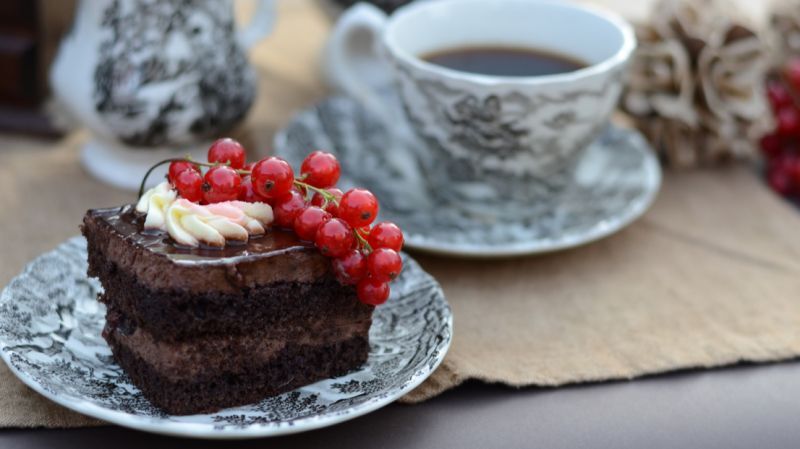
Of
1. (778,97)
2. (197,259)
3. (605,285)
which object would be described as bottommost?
(605,285)

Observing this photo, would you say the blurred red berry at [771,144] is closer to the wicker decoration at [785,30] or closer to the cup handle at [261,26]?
the wicker decoration at [785,30]

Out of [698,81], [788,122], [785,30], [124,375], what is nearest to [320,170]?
[124,375]

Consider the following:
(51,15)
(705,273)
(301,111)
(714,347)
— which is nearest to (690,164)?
(705,273)

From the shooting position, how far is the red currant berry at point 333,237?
2.93 ft

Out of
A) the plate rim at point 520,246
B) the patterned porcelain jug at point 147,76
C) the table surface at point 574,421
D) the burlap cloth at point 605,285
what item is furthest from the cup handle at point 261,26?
the table surface at point 574,421

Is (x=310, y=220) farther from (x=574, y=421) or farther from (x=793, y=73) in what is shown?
(x=793, y=73)

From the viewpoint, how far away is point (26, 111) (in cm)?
150

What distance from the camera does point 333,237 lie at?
35.1 inches

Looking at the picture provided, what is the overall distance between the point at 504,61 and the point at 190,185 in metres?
0.63

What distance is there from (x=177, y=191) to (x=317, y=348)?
21cm

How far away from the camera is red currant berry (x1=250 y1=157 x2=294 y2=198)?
0.92 metres

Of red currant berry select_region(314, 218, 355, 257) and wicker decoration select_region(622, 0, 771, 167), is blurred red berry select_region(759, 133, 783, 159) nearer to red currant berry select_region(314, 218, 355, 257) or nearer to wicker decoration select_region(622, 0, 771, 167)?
wicker decoration select_region(622, 0, 771, 167)

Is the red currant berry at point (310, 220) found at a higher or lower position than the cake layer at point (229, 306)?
higher

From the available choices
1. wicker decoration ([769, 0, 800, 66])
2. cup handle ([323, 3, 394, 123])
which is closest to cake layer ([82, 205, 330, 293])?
cup handle ([323, 3, 394, 123])
